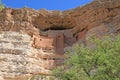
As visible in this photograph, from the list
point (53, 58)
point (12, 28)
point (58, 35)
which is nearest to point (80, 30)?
point (58, 35)

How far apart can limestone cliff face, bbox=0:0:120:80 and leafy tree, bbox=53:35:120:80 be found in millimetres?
9368

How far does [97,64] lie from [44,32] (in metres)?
15.2

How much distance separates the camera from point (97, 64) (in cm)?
1068

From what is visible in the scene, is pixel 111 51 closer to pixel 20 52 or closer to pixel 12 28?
pixel 20 52

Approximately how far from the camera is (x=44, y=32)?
84.2 ft

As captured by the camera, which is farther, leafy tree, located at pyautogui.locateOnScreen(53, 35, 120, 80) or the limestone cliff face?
the limestone cliff face

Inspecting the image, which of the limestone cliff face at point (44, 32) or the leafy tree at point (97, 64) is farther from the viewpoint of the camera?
the limestone cliff face at point (44, 32)

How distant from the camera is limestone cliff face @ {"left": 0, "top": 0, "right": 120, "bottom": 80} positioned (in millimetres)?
21250

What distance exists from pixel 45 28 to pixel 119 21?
6843mm

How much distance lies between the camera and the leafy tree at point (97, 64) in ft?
33.4

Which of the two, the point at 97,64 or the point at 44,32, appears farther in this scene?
the point at 44,32

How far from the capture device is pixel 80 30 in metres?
25.1

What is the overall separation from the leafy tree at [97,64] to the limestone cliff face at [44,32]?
9.37 m

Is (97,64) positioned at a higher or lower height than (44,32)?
lower
